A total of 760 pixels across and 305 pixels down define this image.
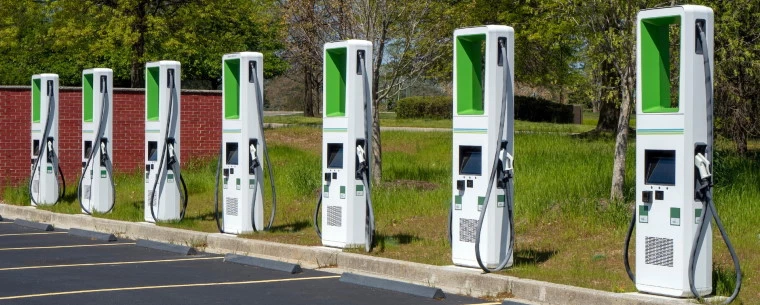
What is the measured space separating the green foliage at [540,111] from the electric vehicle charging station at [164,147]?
30684 millimetres

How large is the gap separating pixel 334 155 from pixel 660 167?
496 cm

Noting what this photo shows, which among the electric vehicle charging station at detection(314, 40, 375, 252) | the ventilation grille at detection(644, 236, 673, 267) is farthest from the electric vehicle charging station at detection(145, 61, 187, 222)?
the ventilation grille at detection(644, 236, 673, 267)

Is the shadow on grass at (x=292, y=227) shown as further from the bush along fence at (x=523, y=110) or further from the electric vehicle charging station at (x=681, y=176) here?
the bush along fence at (x=523, y=110)

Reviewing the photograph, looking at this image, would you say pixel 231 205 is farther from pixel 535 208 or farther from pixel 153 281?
pixel 535 208

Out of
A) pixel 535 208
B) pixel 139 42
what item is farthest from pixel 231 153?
pixel 139 42

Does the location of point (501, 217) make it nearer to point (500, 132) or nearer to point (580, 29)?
point (500, 132)

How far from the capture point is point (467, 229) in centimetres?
1172

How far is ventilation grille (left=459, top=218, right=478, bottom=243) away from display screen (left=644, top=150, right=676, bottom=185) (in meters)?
2.24

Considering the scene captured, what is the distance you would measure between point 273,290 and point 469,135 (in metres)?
2.60

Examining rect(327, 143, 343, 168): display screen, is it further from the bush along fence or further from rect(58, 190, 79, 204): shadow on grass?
the bush along fence

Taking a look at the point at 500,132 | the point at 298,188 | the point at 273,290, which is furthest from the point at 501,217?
the point at 298,188

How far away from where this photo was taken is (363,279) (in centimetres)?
1177

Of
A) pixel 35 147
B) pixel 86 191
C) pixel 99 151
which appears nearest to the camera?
pixel 99 151

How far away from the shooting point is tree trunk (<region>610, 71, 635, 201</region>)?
15055 mm
